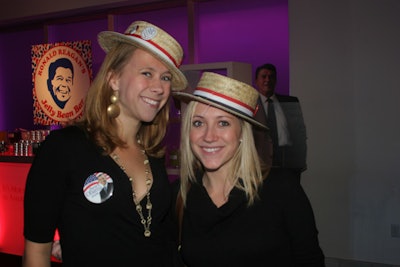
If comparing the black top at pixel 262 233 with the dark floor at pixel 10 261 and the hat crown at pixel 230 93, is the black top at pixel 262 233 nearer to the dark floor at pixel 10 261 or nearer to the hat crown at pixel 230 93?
the hat crown at pixel 230 93

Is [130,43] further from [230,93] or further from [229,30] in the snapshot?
[229,30]

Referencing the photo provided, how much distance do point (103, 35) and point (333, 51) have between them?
2.90 metres

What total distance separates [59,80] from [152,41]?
4134 mm

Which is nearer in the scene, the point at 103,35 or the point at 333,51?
the point at 103,35

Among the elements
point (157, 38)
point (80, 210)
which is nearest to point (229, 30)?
point (157, 38)

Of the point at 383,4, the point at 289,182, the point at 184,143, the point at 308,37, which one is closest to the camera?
the point at 289,182

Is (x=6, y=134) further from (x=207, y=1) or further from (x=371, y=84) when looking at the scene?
(x=371, y=84)


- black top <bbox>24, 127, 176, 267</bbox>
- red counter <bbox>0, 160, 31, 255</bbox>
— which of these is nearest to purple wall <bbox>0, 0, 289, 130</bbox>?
red counter <bbox>0, 160, 31, 255</bbox>

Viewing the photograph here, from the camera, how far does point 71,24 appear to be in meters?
6.18

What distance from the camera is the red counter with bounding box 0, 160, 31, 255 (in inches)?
166

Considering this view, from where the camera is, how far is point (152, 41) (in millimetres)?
1745

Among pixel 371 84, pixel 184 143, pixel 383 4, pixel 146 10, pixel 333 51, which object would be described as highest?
pixel 146 10

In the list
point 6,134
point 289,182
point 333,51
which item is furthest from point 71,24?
point 289,182

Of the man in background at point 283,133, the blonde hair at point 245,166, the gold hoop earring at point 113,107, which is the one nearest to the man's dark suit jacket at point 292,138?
the man in background at point 283,133
